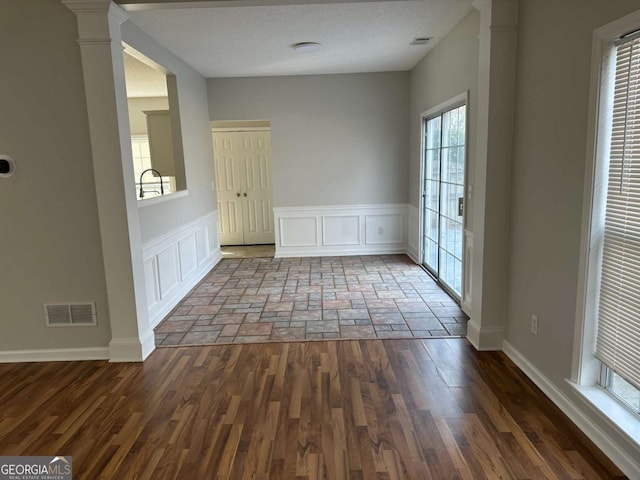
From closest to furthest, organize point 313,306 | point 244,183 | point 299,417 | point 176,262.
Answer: point 299,417 → point 313,306 → point 176,262 → point 244,183

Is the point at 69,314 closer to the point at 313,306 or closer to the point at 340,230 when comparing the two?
the point at 313,306

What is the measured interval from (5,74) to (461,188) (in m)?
3.80

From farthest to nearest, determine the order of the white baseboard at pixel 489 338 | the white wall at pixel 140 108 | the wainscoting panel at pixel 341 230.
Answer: the white wall at pixel 140 108, the wainscoting panel at pixel 341 230, the white baseboard at pixel 489 338

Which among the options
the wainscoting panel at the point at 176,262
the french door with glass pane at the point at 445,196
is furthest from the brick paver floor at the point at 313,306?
the french door with glass pane at the point at 445,196

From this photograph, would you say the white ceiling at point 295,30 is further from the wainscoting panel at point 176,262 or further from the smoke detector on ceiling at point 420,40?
the wainscoting panel at point 176,262

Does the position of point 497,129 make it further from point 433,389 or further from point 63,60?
point 63,60

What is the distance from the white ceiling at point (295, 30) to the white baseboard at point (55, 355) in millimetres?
2515

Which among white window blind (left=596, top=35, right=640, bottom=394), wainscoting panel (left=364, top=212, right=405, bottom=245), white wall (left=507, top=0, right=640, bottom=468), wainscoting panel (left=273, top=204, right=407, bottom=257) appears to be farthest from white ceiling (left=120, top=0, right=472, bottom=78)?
wainscoting panel (left=364, top=212, right=405, bottom=245)

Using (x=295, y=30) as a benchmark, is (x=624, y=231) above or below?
below

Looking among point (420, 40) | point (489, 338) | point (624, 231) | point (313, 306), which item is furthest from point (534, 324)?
point (420, 40)

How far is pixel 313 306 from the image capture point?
4.33 metres

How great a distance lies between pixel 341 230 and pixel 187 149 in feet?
8.73
